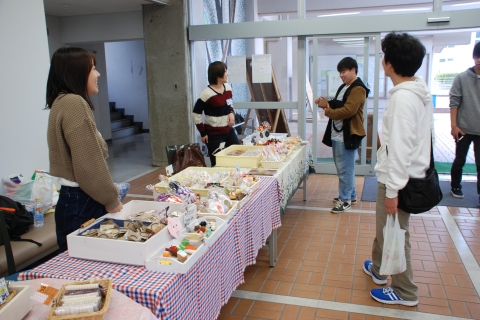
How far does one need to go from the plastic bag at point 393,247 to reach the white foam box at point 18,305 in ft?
6.59

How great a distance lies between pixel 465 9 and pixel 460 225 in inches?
121

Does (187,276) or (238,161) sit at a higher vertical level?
(238,161)

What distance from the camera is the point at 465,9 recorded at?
5.50 meters

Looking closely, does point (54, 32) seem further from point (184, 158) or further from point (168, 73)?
point (184, 158)

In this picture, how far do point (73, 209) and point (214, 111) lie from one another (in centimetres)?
257

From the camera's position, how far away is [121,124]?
38.0 feet

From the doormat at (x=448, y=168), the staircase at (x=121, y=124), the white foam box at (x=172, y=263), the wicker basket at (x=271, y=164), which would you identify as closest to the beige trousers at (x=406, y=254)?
the wicker basket at (x=271, y=164)

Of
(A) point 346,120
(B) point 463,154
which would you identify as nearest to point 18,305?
(A) point 346,120

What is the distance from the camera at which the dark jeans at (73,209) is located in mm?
2162

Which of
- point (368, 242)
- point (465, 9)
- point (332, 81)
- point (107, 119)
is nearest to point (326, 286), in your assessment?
point (368, 242)

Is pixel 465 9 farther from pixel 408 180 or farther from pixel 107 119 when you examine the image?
pixel 107 119

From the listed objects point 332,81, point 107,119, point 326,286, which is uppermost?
point 332,81

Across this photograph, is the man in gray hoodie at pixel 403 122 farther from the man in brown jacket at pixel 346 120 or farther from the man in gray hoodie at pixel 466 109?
the man in gray hoodie at pixel 466 109

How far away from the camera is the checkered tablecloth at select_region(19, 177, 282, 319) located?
162 cm
